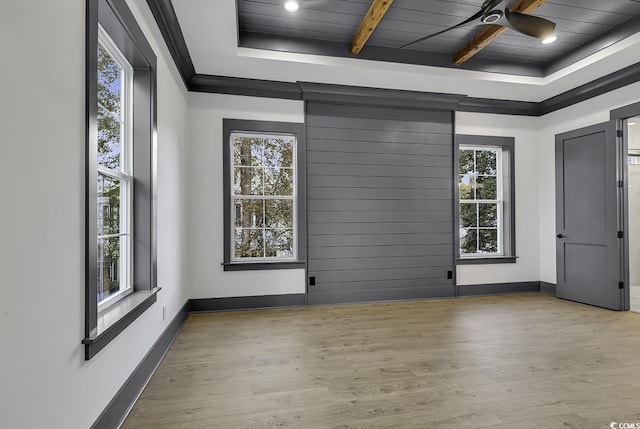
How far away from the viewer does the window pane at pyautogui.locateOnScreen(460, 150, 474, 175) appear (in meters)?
5.19

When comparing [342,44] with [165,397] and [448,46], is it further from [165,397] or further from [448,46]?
[165,397]

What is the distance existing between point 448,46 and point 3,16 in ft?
13.3

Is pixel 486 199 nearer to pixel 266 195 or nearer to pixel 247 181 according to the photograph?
pixel 266 195

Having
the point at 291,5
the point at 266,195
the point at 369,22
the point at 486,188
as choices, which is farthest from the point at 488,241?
the point at 291,5

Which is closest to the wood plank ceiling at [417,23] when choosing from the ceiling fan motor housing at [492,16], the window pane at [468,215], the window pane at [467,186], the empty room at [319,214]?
the empty room at [319,214]

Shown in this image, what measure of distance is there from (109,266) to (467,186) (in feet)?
15.2

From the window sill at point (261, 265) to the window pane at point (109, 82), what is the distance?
2.27m

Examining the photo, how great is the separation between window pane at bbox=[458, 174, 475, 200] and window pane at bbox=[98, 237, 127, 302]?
439 centimetres

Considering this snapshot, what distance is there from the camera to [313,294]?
178 inches

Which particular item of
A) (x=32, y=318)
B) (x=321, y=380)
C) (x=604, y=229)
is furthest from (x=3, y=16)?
(x=604, y=229)

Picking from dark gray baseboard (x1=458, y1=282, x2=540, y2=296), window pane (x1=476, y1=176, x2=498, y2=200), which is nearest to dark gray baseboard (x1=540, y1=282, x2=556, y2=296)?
dark gray baseboard (x1=458, y1=282, x2=540, y2=296)

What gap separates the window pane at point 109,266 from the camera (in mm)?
2119

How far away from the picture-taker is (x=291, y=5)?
124 inches

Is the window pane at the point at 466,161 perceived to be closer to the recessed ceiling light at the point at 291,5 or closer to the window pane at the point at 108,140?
the recessed ceiling light at the point at 291,5
